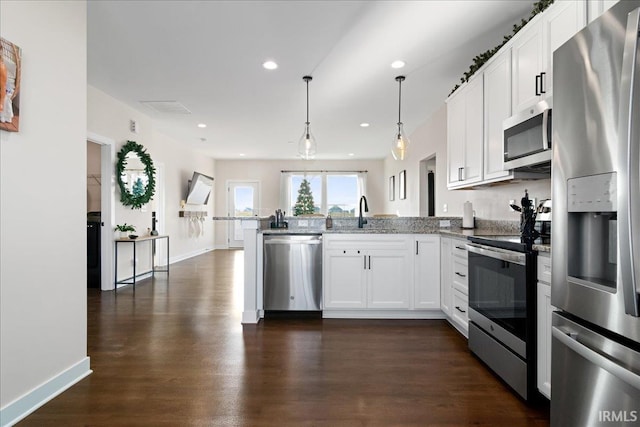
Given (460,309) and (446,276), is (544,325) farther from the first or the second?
(446,276)

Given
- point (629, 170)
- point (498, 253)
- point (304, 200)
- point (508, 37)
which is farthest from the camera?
point (304, 200)

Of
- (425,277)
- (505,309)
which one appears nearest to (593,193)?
(505,309)

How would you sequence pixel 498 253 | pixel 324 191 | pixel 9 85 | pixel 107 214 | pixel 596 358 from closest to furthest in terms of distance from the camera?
pixel 596 358 → pixel 9 85 → pixel 498 253 → pixel 107 214 → pixel 324 191

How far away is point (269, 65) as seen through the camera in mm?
3730

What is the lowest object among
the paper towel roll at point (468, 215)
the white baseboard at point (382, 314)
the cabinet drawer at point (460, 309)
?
the white baseboard at point (382, 314)

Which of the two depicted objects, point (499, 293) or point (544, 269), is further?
point (499, 293)

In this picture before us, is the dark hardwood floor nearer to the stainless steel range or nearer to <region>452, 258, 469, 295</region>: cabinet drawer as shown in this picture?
the stainless steel range

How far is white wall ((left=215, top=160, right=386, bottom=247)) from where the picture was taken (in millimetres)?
10188

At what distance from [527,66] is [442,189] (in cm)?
301

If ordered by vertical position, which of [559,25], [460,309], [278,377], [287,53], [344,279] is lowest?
[278,377]

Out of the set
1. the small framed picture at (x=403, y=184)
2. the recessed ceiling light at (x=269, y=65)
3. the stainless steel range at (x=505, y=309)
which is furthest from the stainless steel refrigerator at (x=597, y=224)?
the small framed picture at (x=403, y=184)

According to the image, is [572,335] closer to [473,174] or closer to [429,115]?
[473,174]

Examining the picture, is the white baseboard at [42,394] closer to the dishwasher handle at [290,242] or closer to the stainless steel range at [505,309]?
the dishwasher handle at [290,242]

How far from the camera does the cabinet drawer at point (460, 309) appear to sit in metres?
2.82
